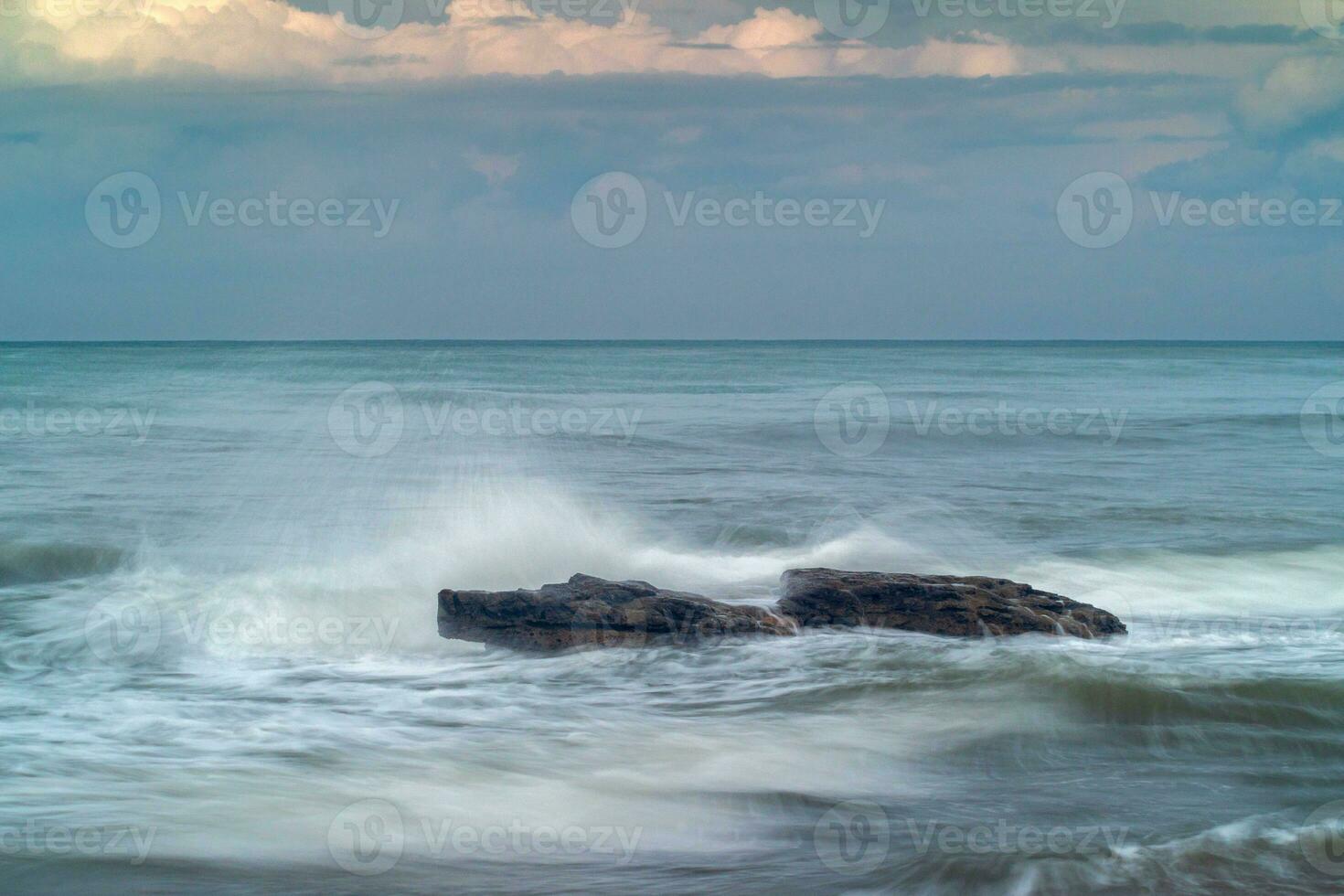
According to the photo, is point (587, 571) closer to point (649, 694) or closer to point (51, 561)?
point (649, 694)

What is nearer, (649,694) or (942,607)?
(649,694)

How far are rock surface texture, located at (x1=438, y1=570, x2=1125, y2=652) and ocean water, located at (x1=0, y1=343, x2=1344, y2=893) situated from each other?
0.28m

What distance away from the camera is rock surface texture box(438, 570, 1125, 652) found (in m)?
10.7

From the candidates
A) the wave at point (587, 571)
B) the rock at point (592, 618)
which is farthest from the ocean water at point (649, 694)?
the rock at point (592, 618)

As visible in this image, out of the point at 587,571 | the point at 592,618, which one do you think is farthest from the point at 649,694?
the point at 587,571

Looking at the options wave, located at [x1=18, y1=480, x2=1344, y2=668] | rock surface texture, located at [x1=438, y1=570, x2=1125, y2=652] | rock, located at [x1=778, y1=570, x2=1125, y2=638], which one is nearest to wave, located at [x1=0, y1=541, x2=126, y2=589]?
wave, located at [x1=18, y1=480, x2=1344, y2=668]

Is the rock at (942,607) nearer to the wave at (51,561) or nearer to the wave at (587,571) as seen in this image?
the wave at (587,571)

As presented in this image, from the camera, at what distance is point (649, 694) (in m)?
9.47

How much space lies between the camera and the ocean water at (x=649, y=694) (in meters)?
6.61

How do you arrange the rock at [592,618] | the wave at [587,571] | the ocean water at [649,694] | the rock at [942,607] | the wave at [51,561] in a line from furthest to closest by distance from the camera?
1. the wave at [51,561]
2. the wave at [587,571]
3. the rock at [942,607]
4. the rock at [592,618]
5. the ocean water at [649,694]

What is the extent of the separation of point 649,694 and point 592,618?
4.59ft

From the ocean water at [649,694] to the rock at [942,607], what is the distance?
0.30 m

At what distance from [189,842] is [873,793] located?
4.16 meters

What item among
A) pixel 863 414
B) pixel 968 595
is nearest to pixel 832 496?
pixel 968 595
